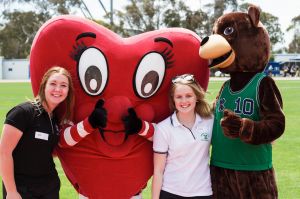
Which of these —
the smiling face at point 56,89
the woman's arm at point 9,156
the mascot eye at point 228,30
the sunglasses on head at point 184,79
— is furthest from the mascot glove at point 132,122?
the mascot eye at point 228,30

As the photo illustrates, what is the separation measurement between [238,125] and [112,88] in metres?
1.02

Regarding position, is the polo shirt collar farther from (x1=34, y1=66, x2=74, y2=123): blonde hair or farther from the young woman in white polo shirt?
(x1=34, y1=66, x2=74, y2=123): blonde hair

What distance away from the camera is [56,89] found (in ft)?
10.2

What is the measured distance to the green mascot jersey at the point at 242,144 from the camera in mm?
Result: 3154

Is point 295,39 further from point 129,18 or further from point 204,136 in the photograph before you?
point 204,136

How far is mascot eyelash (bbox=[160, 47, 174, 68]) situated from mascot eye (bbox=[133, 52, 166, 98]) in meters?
0.03

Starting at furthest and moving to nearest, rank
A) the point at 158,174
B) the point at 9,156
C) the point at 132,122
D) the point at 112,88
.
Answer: the point at 112,88, the point at 132,122, the point at 158,174, the point at 9,156

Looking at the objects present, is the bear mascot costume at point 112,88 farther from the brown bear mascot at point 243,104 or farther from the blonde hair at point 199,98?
the brown bear mascot at point 243,104

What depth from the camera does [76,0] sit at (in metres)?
50.2

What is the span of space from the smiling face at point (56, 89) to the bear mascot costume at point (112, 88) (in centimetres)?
26

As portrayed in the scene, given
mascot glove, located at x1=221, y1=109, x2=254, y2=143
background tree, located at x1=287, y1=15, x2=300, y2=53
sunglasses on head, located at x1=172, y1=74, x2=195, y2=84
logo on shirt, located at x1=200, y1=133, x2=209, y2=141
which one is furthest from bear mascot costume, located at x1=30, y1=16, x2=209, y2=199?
background tree, located at x1=287, y1=15, x2=300, y2=53

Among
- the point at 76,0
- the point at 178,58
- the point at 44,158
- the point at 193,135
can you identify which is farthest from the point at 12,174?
the point at 76,0

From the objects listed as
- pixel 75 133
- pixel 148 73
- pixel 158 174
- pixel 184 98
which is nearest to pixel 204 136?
pixel 184 98

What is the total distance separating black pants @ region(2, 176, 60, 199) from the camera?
2990 millimetres
